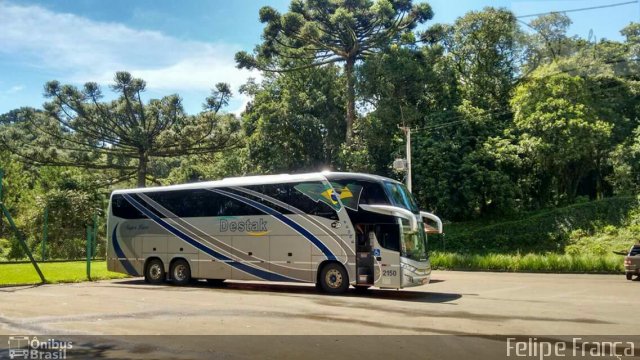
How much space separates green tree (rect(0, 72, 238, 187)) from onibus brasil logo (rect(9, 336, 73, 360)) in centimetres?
3412

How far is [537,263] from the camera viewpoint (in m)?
27.4

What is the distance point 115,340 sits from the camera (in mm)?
8281

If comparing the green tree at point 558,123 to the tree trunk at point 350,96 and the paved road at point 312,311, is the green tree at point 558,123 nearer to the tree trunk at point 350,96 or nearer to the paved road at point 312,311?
the tree trunk at point 350,96

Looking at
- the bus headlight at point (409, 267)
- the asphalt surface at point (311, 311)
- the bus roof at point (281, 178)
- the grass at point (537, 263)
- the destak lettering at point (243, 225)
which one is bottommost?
the grass at point (537, 263)

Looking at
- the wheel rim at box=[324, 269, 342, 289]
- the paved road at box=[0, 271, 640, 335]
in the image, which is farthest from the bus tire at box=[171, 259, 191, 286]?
the wheel rim at box=[324, 269, 342, 289]

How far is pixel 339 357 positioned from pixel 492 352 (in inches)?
87.7

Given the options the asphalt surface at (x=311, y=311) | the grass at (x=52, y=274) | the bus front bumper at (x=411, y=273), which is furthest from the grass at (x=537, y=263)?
the grass at (x=52, y=274)

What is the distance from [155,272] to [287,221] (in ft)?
20.5

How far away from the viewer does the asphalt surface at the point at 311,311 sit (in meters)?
9.47

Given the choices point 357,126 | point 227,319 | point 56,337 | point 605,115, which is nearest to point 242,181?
point 227,319

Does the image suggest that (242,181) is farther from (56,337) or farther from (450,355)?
(450,355)

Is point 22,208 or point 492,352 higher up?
point 22,208

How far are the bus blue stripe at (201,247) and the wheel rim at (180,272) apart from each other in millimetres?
1027

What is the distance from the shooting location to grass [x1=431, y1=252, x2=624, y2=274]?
2620 cm
